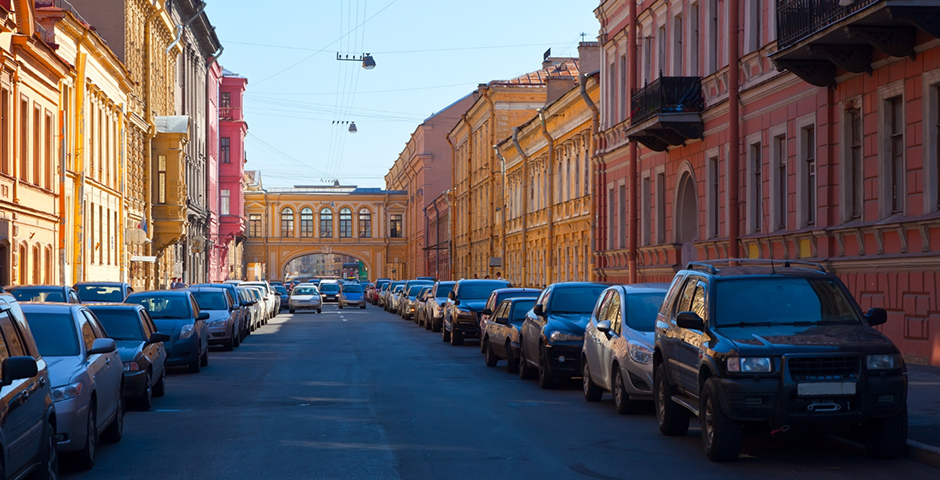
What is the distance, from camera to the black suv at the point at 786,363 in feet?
31.8

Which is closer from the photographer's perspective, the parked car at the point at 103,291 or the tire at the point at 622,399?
the tire at the point at 622,399

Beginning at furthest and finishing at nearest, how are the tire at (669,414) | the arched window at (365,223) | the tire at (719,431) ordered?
the arched window at (365,223) < the tire at (669,414) < the tire at (719,431)

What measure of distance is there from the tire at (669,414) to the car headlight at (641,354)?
106cm

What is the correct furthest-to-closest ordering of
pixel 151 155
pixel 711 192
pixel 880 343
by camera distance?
pixel 151 155 → pixel 711 192 → pixel 880 343

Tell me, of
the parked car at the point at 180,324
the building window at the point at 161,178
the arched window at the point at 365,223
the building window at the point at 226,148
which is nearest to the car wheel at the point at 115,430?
the parked car at the point at 180,324

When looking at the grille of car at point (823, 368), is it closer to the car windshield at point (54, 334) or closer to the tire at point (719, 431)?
the tire at point (719, 431)

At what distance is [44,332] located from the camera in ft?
35.2

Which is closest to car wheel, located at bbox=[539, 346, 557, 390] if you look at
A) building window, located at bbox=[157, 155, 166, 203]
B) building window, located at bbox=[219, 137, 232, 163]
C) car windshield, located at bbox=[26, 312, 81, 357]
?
car windshield, located at bbox=[26, 312, 81, 357]

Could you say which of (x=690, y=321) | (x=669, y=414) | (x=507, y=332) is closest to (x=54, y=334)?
(x=690, y=321)

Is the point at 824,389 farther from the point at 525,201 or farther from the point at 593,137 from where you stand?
the point at 525,201

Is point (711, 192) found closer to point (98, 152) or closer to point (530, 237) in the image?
point (98, 152)

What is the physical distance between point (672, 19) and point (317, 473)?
24845 millimetres

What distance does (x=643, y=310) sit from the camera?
48.0 feet

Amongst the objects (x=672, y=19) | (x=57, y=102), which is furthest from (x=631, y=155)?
(x=57, y=102)
